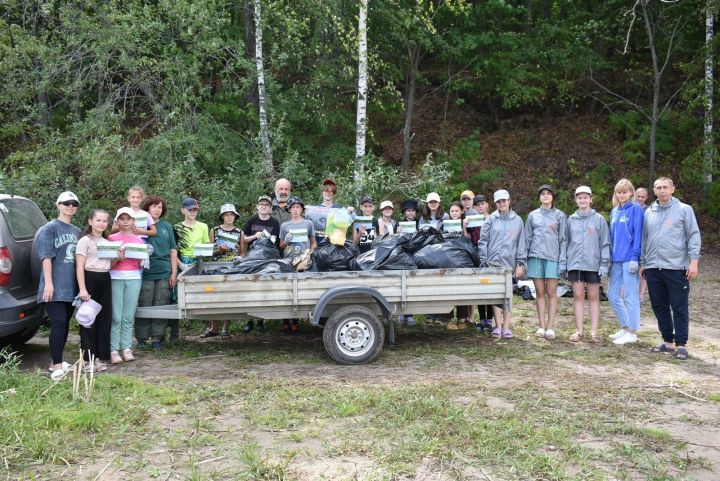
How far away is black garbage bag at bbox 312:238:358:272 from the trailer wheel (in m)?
0.61

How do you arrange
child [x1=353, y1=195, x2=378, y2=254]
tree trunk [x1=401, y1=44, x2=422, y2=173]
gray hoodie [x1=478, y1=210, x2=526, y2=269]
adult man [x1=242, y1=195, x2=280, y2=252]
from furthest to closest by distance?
1. tree trunk [x1=401, y1=44, x2=422, y2=173]
2. child [x1=353, y1=195, x2=378, y2=254]
3. adult man [x1=242, y1=195, x2=280, y2=252]
4. gray hoodie [x1=478, y1=210, x2=526, y2=269]

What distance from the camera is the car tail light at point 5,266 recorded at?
6129mm

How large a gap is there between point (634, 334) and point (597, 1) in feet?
51.3

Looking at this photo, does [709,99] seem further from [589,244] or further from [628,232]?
[589,244]

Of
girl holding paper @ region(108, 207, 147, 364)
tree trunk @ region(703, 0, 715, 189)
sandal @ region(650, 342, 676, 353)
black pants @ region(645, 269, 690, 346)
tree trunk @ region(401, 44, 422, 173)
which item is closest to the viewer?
girl holding paper @ region(108, 207, 147, 364)

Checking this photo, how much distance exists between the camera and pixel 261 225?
25.8 feet

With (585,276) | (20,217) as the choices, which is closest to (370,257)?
(585,276)

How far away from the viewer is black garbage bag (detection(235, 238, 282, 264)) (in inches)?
272

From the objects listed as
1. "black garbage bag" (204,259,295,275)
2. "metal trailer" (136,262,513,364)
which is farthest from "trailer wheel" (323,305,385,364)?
"black garbage bag" (204,259,295,275)

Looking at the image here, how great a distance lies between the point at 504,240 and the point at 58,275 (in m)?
4.75

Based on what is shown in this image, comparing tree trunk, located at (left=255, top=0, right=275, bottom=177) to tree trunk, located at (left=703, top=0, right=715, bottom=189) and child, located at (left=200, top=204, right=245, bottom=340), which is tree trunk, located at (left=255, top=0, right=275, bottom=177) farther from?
tree trunk, located at (left=703, top=0, right=715, bottom=189)

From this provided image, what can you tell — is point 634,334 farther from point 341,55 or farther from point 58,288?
point 341,55

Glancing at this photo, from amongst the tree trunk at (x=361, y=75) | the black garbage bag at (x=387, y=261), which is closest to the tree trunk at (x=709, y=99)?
the tree trunk at (x=361, y=75)

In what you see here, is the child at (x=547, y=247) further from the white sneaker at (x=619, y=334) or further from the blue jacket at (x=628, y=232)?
the white sneaker at (x=619, y=334)
